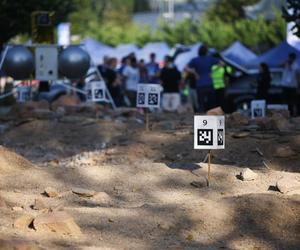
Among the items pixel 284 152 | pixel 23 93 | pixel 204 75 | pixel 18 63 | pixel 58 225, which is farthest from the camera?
pixel 23 93

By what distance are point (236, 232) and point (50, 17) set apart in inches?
557

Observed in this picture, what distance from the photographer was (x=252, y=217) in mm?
8414

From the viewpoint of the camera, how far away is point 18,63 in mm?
19438

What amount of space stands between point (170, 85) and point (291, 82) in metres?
2.92

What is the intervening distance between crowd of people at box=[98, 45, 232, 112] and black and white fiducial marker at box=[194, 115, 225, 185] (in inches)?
387

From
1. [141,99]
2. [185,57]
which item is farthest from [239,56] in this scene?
[141,99]

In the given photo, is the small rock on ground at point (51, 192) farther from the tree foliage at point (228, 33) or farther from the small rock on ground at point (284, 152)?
the tree foliage at point (228, 33)

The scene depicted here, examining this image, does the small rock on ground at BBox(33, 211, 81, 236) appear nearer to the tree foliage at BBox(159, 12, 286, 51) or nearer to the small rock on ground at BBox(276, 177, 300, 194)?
the small rock on ground at BBox(276, 177, 300, 194)

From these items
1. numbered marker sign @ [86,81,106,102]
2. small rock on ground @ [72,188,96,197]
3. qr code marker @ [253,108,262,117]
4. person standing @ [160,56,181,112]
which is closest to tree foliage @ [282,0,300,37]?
qr code marker @ [253,108,262,117]

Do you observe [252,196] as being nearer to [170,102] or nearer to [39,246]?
[39,246]

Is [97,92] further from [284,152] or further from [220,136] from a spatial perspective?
[220,136]

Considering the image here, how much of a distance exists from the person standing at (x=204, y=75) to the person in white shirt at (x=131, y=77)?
13.6 ft

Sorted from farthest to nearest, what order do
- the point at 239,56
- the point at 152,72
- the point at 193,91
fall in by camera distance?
the point at 239,56, the point at 152,72, the point at 193,91

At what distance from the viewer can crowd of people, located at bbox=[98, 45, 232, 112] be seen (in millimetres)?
20641
